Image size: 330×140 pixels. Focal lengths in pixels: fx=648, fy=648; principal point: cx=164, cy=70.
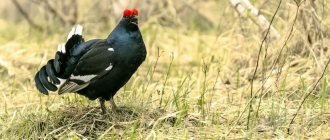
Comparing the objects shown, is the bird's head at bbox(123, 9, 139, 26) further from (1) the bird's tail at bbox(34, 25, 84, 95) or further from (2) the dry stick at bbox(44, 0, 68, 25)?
(2) the dry stick at bbox(44, 0, 68, 25)

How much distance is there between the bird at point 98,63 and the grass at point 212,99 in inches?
7.6

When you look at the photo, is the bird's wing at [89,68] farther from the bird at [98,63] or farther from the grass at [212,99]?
the grass at [212,99]

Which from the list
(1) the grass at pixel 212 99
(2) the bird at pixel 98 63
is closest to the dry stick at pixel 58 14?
(1) the grass at pixel 212 99

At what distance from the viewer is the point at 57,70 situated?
167 inches

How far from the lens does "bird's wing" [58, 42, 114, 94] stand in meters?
4.12

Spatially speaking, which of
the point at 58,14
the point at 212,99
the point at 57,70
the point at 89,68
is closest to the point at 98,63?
the point at 89,68

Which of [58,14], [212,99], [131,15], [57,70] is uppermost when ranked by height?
[58,14]

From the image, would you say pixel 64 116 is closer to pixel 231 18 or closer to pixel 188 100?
pixel 188 100

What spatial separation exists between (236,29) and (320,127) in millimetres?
2619

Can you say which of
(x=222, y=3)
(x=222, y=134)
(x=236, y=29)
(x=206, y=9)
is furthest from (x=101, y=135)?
(x=206, y=9)

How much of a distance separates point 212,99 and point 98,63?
117 cm

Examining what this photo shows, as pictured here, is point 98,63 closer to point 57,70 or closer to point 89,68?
point 89,68

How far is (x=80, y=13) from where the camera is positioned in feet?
30.7

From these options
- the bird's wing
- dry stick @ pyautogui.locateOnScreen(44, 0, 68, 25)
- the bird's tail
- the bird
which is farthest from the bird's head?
dry stick @ pyautogui.locateOnScreen(44, 0, 68, 25)
